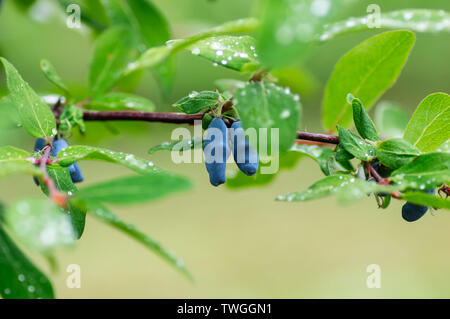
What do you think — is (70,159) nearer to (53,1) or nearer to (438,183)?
(438,183)

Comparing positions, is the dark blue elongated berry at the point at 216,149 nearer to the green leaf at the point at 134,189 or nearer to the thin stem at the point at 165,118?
the thin stem at the point at 165,118

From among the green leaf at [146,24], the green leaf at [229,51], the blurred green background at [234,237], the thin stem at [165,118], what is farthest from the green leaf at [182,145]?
the blurred green background at [234,237]

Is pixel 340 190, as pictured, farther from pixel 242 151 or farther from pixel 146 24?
pixel 146 24

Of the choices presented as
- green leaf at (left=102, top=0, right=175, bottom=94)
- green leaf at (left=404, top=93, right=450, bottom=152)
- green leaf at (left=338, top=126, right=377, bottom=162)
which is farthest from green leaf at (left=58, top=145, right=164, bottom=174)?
green leaf at (left=102, top=0, right=175, bottom=94)

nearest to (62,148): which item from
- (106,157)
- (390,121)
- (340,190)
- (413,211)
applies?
(106,157)

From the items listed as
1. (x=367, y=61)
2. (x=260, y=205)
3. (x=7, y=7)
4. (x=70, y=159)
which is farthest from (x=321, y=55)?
(x=70, y=159)
